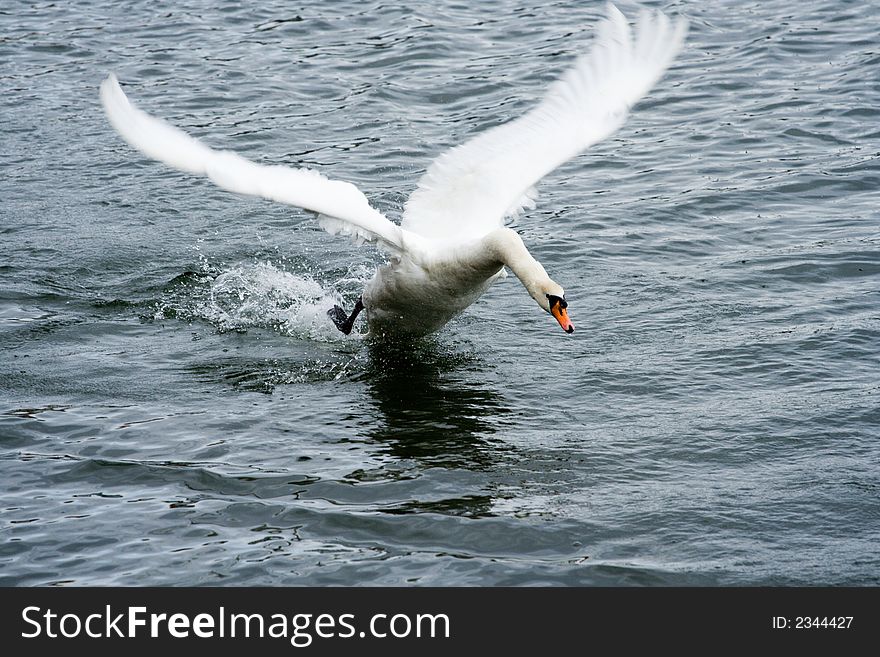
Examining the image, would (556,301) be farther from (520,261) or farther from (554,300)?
(520,261)

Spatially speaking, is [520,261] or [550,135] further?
[550,135]

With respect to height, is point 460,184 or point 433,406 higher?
point 460,184

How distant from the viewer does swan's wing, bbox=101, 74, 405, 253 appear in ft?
26.2

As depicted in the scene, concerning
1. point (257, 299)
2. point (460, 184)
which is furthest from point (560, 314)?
point (257, 299)

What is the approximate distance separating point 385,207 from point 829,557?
7.20 meters

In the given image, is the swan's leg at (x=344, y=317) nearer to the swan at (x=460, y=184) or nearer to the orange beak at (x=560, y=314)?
the swan at (x=460, y=184)

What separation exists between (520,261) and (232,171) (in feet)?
6.38

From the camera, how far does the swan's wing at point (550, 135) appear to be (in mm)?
9641

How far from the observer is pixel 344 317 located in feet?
33.0

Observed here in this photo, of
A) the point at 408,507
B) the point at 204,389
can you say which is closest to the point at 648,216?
the point at 204,389

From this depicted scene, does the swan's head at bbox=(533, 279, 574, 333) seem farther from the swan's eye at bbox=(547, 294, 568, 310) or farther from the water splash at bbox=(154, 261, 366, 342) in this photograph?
the water splash at bbox=(154, 261, 366, 342)
